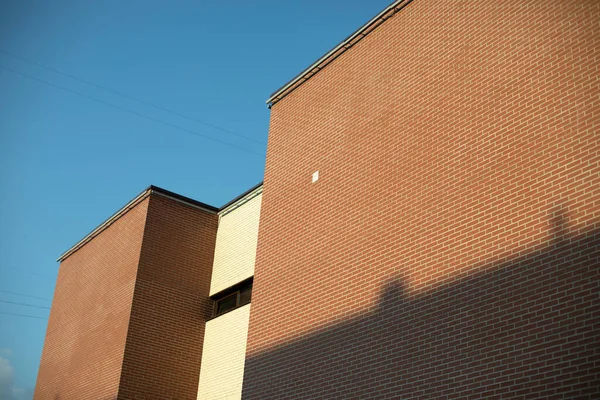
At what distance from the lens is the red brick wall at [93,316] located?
1827 centimetres

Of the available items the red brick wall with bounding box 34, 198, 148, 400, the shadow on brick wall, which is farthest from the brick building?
the red brick wall with bounding box 34, 198, 148, 400

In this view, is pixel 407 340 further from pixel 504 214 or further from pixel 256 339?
pixel 256 339

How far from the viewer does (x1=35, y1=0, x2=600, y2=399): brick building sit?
9453 millimetres

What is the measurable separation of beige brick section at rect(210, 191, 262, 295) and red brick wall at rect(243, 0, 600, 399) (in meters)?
2.74

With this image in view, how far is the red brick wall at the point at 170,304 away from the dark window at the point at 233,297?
0.93 ft

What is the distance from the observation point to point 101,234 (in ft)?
71.5

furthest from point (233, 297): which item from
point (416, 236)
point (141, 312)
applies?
point (416, 236)

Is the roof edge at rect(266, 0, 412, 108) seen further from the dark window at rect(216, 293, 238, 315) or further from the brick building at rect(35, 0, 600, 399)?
the dark window at rect(216, 293, 238, 315)

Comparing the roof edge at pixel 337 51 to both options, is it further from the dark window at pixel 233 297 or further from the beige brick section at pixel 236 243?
the dark window at pixel 233 297

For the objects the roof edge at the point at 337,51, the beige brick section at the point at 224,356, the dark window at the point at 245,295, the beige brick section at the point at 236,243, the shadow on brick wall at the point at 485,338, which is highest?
the roof edge at the point at 337,51

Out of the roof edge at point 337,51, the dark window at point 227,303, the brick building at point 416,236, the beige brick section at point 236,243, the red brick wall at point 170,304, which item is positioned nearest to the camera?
the brick building at point 416,236

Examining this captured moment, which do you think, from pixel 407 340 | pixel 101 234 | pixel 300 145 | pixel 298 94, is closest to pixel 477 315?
pixel 407 340

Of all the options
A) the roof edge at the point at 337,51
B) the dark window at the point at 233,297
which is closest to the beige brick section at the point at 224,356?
the dark window at the point at 233,297

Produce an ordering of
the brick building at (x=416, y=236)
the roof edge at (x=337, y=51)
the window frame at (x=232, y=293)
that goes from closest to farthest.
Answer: the brick building at (x=416, y=236)
the roof edge at (x=337, y=51)
the window frame at (x=232, y=293)
